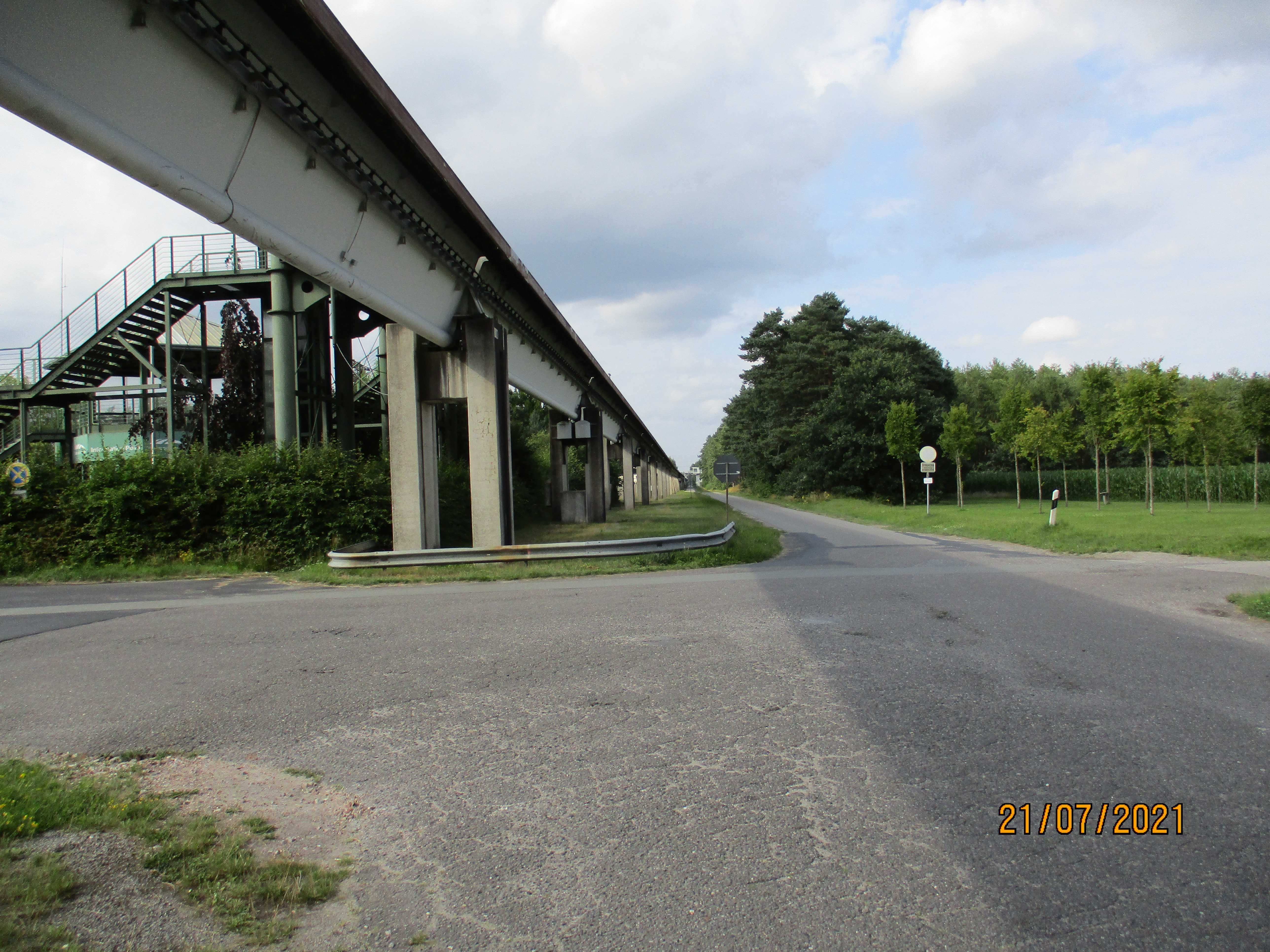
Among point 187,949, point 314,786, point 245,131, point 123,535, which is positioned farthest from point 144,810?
point 123,535

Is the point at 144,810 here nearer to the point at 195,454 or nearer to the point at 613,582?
the point at 613,582

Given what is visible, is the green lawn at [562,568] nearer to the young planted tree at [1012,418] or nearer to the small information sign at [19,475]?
the small information sign at [19,475]

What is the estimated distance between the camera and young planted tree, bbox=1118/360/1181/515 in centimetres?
3159

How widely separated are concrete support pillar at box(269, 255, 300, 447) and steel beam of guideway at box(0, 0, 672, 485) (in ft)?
29.3

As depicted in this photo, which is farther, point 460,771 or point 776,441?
point 776,441

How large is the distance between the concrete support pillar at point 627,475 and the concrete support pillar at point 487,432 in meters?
26.5

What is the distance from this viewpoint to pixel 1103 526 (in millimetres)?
23750

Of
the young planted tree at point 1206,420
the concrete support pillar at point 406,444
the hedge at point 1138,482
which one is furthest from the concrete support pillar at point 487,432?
the hedge at point 1138,482

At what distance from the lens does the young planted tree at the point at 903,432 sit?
4569 centimetres

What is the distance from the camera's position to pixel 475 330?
1605 centimetres

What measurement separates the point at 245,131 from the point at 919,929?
9.66m

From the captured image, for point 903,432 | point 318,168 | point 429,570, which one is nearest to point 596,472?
point 429,570

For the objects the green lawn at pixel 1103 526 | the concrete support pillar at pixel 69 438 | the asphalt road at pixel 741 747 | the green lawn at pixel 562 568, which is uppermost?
the concrete support pillar at pixel 69 438

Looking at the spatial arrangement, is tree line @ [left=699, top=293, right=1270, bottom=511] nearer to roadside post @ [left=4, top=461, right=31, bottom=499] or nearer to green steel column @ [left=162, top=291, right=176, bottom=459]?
green steel column @ [left=162, top=291, right=176, bottom=459]
